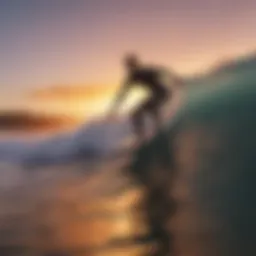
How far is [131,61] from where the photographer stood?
1.20 meters

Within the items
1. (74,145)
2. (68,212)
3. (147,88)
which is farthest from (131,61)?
(68,212)

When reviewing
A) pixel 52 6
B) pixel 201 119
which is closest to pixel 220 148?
pixel 201 119

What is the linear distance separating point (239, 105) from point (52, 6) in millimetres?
435

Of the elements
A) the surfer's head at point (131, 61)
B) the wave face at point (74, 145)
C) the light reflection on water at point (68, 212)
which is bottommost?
the light reflection on water at point (68, 212)

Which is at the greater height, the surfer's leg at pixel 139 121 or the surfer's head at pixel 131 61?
the surfer's head at pixel 131 61

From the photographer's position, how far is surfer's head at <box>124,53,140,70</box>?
1.20m

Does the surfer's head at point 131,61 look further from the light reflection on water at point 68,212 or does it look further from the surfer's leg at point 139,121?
the light reflection on water at point 68,212

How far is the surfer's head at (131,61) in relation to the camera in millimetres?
1202

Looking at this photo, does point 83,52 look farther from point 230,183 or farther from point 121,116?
point 230,183

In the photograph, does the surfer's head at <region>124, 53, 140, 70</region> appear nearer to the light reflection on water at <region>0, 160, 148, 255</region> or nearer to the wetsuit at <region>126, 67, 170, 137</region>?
the wetsuit at <region>126, 67, 170, 137</region>

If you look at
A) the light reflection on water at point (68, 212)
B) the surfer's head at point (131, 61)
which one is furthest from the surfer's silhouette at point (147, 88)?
the light reflection on water at point (68, 212)

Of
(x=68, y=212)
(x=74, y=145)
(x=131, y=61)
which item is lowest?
(x=68, y=212)

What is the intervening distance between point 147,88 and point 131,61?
7 centimetres

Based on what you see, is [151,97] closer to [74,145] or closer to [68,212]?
[74,145]
